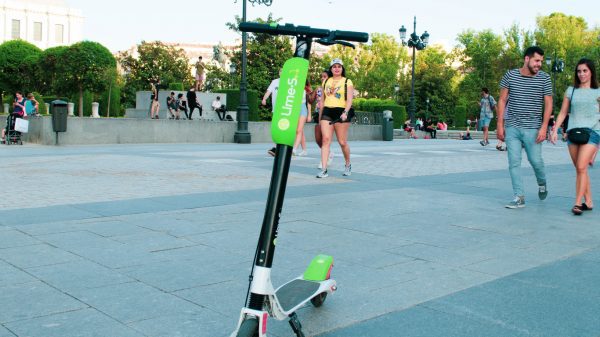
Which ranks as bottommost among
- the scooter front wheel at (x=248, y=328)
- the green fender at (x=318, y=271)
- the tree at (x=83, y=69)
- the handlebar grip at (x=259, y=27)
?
the scooter front wheel at (x=248, y=328)

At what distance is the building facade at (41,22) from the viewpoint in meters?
85.9

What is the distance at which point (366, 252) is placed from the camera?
188 inches

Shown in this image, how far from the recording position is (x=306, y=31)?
2.67 metres

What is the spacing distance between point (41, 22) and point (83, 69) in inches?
1980

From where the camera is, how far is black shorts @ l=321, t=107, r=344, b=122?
32.2 feet

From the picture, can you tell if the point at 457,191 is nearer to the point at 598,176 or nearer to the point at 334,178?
the point at 334,178

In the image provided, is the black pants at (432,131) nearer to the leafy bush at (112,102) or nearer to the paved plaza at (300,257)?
the leafy bush at (112,102)

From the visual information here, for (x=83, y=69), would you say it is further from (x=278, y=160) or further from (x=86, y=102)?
(x=278, y=160)

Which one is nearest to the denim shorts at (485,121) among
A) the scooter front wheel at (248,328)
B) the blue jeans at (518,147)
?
the blue jeans at (518,147)

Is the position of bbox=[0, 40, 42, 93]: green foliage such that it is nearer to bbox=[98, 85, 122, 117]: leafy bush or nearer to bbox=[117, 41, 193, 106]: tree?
bbox=[98, 85, 122, 117]: leafy bush

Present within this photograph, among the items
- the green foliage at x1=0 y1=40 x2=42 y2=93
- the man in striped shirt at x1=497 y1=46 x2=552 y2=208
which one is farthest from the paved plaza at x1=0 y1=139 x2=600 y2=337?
the green foliage at x1=0 y1=40 x2=42 y2=93

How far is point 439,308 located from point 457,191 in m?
5.41

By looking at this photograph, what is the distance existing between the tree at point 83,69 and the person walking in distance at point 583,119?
1654 inches

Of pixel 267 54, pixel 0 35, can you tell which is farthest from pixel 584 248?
pixel 0 35
